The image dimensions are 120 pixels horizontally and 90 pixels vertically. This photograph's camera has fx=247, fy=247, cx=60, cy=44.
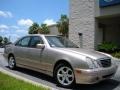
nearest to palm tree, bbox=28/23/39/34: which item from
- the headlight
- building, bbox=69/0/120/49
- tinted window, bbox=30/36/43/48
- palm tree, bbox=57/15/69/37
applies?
palm tree, bbox=57/15/69/37

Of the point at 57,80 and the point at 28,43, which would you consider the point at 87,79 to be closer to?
the point at 57,80

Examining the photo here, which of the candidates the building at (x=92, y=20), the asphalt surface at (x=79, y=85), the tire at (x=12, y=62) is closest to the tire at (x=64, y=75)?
the asphalt surface at (x=79, y=85)

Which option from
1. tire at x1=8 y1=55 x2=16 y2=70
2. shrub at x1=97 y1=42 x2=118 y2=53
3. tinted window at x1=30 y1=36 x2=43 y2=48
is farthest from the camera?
shrub at x1=97 y1=42 x2=118 y2=53

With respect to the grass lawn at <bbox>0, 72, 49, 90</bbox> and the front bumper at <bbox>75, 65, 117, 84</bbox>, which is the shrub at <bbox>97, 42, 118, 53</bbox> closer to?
the front bumper at <bbox>75, 65, 117, 84</bbox>

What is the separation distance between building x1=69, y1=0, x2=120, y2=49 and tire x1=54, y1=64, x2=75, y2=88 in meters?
11.5

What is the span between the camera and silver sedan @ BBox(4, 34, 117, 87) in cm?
665

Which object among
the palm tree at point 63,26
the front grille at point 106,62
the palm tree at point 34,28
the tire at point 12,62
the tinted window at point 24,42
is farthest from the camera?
the palm tree at point 34,28

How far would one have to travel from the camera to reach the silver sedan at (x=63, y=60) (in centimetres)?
665

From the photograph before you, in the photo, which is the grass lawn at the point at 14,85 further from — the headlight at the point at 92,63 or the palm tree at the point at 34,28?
the palm tree at the point at 34,28

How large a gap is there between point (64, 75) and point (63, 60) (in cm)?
44

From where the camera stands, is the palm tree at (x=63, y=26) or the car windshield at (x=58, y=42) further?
the palm tree at (x=63, y=26)

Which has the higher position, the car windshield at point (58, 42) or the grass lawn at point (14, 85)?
the car windshield at point (58, 42)

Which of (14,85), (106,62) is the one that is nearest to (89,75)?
(106,62)

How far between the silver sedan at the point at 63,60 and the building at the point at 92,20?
10.4 meters
